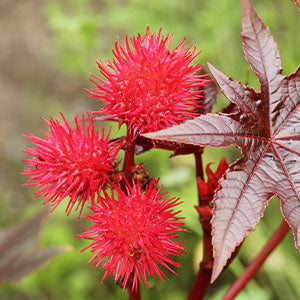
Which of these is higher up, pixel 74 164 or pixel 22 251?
pixel 74 164

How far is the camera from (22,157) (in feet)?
13.2

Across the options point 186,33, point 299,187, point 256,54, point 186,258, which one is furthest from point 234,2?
point 299,187

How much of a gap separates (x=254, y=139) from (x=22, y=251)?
1108mm

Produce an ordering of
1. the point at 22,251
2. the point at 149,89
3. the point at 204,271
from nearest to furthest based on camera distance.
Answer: the point at 149,89
the point at 204,271
the point at 22,251

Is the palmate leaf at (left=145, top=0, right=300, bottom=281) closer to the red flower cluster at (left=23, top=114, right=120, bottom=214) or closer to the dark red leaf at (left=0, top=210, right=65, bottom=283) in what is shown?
the red flower cluster at (left=23, top=114, right=120, bottom=214)

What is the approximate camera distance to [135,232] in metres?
1.11

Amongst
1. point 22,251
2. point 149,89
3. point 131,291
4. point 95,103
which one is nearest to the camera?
point 149,89

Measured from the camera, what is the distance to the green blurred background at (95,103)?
275 cm

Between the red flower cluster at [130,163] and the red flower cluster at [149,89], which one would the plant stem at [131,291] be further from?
the red flower cluster at [149,89]

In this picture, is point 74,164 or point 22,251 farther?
point 22,251

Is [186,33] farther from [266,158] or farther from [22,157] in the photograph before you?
[266,158]

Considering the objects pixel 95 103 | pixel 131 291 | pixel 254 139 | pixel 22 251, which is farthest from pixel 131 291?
pixel 95 103

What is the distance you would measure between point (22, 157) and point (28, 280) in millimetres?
1554

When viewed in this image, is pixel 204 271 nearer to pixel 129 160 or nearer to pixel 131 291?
pixel 131 291
